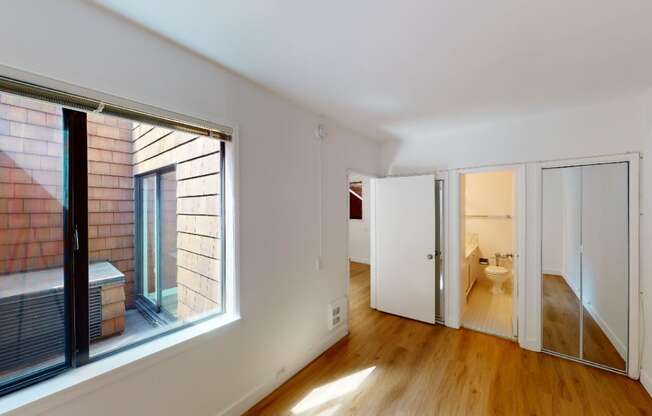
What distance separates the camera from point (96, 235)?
4.62 ft

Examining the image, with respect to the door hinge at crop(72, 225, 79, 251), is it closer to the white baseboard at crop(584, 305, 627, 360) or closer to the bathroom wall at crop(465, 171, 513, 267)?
the white baseboard at crop(584, 305, 627, 360)

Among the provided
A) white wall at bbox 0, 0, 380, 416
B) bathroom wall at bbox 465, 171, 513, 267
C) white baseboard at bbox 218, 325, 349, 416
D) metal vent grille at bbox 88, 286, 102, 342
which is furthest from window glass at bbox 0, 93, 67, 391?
bathroom wall at bbox 465, 171, 513, 267

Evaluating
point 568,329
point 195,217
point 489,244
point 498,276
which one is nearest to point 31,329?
point 195,217

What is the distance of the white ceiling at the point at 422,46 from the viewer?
1275mm

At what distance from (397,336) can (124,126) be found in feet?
10.4

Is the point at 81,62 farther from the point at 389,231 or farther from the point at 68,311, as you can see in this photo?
the point at 389,231

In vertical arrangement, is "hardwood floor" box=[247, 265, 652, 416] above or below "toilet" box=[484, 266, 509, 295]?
below

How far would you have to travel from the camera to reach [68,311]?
4.25 ft

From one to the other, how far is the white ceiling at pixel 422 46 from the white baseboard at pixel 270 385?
2.33m

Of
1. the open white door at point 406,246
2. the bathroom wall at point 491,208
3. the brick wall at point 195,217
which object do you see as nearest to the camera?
the brick wall at point 195,217

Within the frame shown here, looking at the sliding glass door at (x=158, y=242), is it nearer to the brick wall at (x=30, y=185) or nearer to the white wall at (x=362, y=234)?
the brick wall at (x=30, y=185)

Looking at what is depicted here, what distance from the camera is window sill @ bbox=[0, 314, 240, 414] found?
1.09m

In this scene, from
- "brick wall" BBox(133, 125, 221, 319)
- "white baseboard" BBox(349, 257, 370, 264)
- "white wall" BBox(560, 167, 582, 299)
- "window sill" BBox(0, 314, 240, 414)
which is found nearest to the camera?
"window sill" BBox(0, 314, 240, 414)

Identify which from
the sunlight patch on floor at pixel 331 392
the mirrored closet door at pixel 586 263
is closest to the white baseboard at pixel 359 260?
the mirrored closet door at pixel 586 263
